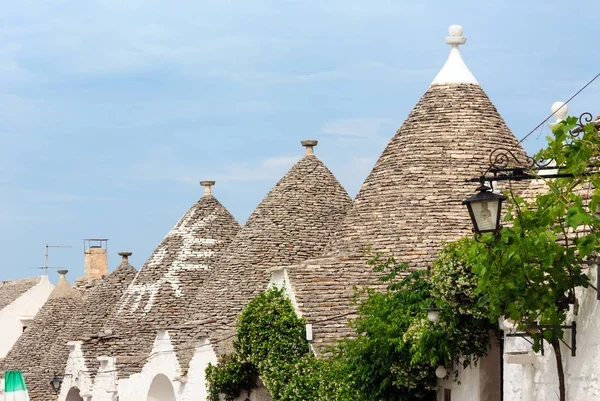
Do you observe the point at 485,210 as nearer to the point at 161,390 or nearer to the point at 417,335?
the point at 417,335

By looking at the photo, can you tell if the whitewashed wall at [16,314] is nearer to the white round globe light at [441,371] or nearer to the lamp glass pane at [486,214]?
the white round globe light at [441,371]

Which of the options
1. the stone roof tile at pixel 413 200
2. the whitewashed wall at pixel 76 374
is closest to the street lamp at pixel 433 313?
the stone roof tile at pixel 413 200

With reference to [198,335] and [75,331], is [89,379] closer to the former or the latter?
[75,331]

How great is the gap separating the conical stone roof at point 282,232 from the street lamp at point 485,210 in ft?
49.8

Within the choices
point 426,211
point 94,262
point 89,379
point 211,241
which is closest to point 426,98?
point 426,211

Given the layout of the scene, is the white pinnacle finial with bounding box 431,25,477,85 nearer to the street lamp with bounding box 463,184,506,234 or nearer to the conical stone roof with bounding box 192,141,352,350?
the conical stone roof with bounding box 192,141,352,350

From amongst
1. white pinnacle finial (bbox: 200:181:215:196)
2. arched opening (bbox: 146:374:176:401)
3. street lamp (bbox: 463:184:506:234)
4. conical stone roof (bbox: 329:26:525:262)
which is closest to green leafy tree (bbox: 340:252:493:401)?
conical stone roof (bbox: 329:26:525:262)

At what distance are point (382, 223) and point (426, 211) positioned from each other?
768 millimetres

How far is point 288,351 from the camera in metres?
20.7

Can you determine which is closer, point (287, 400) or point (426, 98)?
point (287, 400)

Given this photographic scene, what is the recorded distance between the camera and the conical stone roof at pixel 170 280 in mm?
30641

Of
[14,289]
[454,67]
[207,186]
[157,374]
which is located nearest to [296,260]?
[157,374]

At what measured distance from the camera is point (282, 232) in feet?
85.7

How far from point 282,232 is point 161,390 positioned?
6.38m
